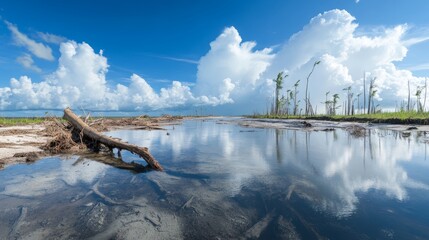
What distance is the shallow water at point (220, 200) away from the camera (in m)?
3.44

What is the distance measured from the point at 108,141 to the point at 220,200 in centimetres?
657

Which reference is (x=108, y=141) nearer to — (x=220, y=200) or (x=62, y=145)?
(x=62, y=145)

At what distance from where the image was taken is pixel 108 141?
9555mm

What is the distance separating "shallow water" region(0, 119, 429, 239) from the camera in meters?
3.44

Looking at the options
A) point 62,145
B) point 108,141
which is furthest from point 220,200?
point 62,145

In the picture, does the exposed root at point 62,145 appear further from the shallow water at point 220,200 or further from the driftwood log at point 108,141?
the shallow water at point 220,200

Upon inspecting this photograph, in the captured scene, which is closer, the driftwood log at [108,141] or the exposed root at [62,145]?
the driftwood log at [108,141]

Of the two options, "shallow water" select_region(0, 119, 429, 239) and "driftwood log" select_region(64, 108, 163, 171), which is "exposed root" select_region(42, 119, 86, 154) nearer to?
"driftwood log" select_region(64, 108, 163, 171)

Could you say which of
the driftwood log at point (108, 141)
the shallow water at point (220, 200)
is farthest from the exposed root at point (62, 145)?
the shallow water at point (220, 200)

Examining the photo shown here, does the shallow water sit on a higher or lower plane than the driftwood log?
lower

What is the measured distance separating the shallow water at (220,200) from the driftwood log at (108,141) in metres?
0.59

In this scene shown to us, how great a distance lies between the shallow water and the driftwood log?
1.93 ft

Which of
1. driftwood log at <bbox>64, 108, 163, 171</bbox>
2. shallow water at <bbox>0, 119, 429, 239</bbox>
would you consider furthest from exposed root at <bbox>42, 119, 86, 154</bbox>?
shallow water at <bbox>0, 119, 429, 239</bbox>

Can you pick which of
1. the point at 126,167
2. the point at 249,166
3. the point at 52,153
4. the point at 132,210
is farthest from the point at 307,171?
the point at 52,153
